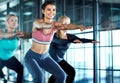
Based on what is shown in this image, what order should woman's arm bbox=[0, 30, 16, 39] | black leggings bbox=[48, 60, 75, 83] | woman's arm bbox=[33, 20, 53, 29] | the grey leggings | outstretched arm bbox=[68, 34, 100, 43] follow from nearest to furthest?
woman's arm bbox=[33, 20, 53, 29] < the grey leggings < woman's arm bbox=[0, 30, 16, 39] < outstretched arm bbox=[68, 34, 100, 43] < black leggings bbox=[48, 60, 75, 83]

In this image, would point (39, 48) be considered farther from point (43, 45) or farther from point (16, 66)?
point (16, 66)

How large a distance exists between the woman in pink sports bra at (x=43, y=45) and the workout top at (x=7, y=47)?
0.44 m

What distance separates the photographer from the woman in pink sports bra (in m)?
4.20

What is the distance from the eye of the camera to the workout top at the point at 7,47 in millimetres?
4711

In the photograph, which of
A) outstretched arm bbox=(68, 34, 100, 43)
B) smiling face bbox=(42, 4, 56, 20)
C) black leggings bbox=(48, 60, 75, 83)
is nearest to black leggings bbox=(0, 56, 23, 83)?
black leggings bbox=(48, 60, 75, 83)

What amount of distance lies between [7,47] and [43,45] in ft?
2.28

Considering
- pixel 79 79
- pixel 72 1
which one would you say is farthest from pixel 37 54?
pixel 79 79

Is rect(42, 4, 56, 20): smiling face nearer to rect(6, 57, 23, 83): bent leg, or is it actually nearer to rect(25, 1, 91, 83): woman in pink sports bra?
rect(25, 1, 91, 83): woman in pink sports bra

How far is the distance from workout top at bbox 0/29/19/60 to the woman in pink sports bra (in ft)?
1.45

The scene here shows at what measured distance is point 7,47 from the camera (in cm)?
478

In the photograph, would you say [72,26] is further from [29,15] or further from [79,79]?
[79,79]

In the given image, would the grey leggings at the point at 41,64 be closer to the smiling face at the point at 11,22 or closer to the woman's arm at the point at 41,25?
the woman's arm at the point at 41,25

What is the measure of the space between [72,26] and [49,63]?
552 millimetres

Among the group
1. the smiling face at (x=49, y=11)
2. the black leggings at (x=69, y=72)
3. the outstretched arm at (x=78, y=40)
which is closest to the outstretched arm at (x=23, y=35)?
the smiling face at (x=49, y=11)
